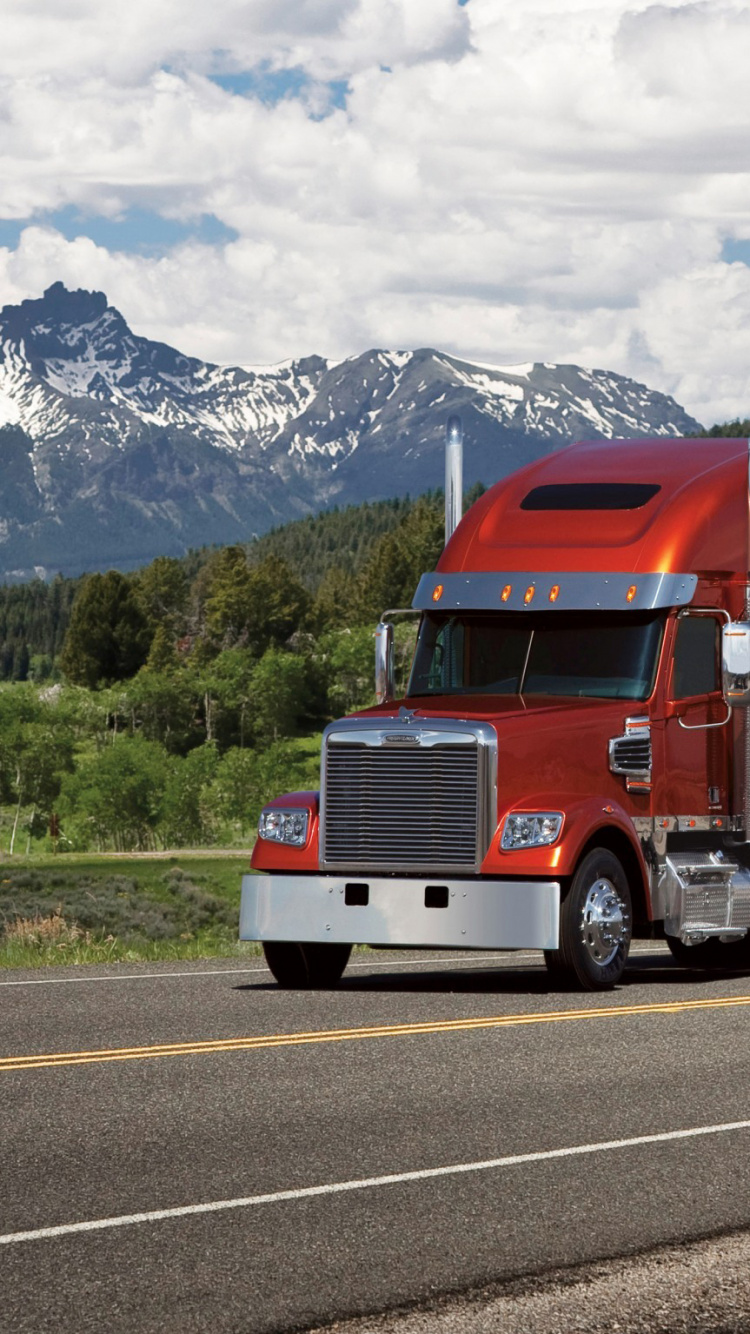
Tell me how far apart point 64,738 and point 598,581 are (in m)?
147

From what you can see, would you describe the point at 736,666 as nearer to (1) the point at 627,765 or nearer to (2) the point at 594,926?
(1) the point at 627,765

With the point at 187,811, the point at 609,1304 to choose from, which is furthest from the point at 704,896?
the point at 187,811

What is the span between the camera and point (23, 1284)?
6441mm

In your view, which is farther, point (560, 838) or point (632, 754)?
point (632, 754)

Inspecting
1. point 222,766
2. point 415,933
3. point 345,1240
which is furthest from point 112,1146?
point 222,766

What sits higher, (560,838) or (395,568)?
(395,568)

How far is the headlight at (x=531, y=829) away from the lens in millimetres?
14023

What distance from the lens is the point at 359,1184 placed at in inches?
313

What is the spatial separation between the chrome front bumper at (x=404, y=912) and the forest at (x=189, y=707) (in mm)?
108070

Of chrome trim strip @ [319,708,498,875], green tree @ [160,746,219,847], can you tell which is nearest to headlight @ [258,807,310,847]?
chrome trim strip @ [319,708,498,875]

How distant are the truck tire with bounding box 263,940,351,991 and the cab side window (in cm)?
334

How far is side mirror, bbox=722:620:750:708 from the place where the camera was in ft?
49.3

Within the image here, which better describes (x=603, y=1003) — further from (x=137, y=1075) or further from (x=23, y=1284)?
(x=23, y=1284)

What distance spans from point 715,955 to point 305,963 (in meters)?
4.44
